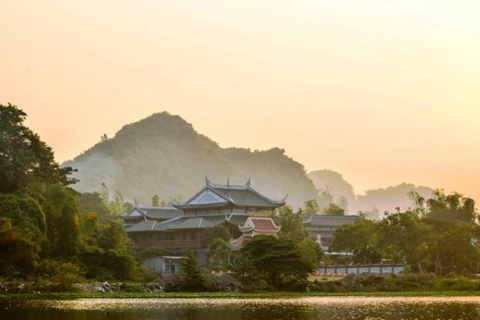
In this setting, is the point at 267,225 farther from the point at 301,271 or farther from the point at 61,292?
the point at 61,292

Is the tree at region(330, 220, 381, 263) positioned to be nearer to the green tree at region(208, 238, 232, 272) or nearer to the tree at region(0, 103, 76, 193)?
the green tree at region(208, 238, 232, 272)

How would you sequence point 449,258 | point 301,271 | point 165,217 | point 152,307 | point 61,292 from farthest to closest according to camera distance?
point 165,217, point 449,258, point 301,271, point 61,292, point 152,307

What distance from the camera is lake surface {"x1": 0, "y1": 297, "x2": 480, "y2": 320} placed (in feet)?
106

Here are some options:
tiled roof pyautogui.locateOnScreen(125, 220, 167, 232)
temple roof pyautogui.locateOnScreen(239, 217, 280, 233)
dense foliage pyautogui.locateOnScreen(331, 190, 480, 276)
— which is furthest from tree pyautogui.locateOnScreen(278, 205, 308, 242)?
tiled roof pyautogui.locateOnScreen(125, 220, 167, 232)

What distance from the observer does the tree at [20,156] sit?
5834 cm

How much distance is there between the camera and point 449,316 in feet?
108

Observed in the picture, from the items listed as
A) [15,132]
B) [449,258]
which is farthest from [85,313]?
[449,258]

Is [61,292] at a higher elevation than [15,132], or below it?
below

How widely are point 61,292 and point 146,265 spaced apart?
33.4 meters

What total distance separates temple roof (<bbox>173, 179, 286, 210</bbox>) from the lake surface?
46952 mm

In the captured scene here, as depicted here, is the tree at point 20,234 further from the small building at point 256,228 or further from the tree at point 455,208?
the tree at point 455,208

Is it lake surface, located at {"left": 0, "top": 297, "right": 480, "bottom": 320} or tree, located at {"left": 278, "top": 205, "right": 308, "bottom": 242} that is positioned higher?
tree, located at {"left": 278, "top": 205, "right": 308, "bottom": 242}

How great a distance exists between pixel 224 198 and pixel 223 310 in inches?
2097

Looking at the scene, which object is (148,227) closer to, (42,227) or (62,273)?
(42,227)
